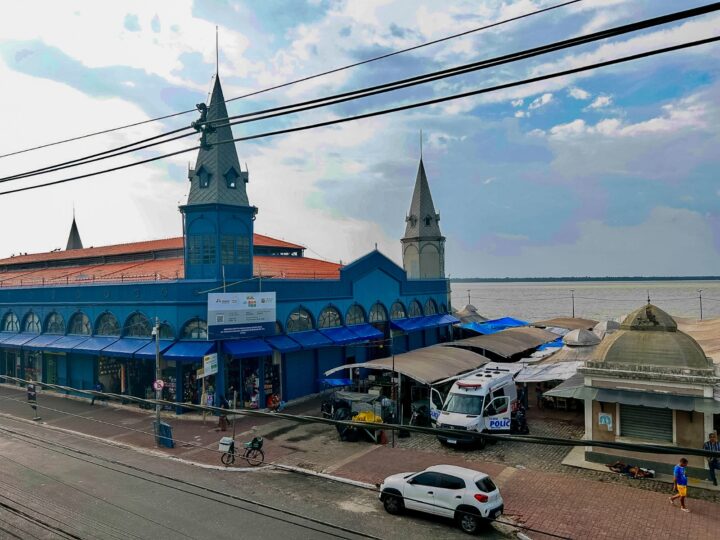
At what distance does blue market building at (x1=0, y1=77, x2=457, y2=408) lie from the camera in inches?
1166

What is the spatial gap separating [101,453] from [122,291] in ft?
41.5

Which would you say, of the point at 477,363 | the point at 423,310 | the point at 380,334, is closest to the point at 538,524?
the point at 477,363

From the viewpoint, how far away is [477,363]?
32000 millimetres

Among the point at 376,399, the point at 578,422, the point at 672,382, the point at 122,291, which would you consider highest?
the point at 122,291

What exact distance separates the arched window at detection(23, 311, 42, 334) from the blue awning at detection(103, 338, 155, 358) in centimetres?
1159

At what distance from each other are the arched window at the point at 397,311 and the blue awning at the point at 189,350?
1896cm

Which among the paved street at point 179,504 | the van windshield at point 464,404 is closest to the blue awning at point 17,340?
the paved street at point 179,504

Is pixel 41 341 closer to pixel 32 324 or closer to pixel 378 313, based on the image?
pixel 32 324

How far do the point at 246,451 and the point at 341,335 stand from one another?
49.5 ft

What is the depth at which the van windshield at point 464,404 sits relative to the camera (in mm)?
22656

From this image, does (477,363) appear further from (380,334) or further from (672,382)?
(672,382)

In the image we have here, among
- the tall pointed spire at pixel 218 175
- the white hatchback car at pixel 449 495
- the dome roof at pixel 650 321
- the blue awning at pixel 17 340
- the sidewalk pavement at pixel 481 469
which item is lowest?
the sidewalk pavement at pixel 481 469

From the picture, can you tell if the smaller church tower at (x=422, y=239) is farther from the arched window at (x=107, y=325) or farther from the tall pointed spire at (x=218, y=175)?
the arched window at (x=107, y=325)

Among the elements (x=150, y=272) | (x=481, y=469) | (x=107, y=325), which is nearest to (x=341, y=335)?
(x=150, y=272)
